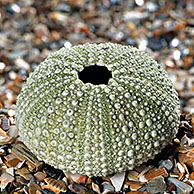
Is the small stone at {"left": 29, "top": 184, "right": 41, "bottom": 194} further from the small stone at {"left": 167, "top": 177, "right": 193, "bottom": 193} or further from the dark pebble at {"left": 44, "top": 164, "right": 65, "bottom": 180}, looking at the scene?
the small stone at {"left": 167, "top": 177, "right": 193, "bottom": 193}

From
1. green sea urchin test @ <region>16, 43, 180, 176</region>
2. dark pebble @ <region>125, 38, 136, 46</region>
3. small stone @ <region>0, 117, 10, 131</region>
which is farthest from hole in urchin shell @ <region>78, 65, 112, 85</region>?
dark pebble @ <region>125, 38, 136, 46</region>

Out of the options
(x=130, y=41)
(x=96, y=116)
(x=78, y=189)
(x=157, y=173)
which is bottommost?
(x=130, y=41)

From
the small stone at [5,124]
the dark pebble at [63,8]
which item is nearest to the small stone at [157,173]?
the small stone at [5,124]

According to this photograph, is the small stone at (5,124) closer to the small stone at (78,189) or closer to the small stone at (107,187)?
the small stone at (78,189)

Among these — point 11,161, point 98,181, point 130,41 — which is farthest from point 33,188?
point 130,41

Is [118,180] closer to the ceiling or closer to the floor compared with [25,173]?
closer to the ceiling

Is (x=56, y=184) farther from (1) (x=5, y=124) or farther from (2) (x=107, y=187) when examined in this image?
(1) (x=5, y=124)
